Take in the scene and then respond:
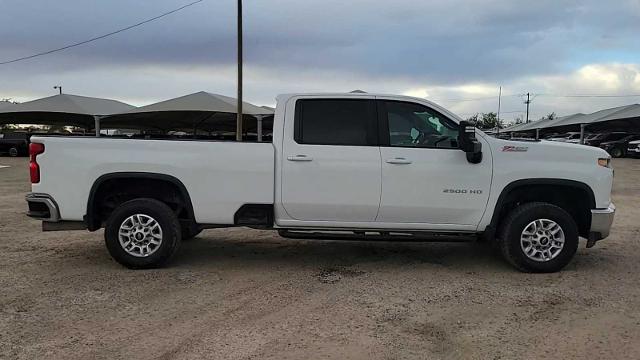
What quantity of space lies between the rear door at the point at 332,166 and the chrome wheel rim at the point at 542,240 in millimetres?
1682

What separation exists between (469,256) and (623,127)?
52359 millimetres

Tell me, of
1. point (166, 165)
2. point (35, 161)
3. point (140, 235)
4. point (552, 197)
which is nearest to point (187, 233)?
point (140, 235)

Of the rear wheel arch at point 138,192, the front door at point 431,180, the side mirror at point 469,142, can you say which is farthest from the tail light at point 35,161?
the side mirror at point 469,142

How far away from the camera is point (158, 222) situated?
235 inches

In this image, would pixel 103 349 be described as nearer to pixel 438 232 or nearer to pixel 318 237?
pixel 318 237

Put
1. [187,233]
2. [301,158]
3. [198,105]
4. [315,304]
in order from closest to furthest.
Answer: [315,304]
[301,158]
[187,233]
[198,105]

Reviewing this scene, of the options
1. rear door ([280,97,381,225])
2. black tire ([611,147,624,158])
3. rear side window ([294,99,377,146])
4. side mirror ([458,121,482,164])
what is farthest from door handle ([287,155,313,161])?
black tire ([611,147,624,158])

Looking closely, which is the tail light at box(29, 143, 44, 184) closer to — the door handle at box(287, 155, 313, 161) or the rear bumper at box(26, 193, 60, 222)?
the rear bumper at box(26, 193, 60, 222)

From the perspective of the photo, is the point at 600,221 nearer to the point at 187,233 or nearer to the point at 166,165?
Answer: the point at 166,165

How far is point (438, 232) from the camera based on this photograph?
19.9ft

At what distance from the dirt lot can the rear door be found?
726mm

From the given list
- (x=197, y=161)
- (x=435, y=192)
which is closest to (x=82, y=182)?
(x=197, y=161)

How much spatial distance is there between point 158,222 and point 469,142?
3.42 meters

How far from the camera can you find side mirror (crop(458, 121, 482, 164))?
5.69 m
